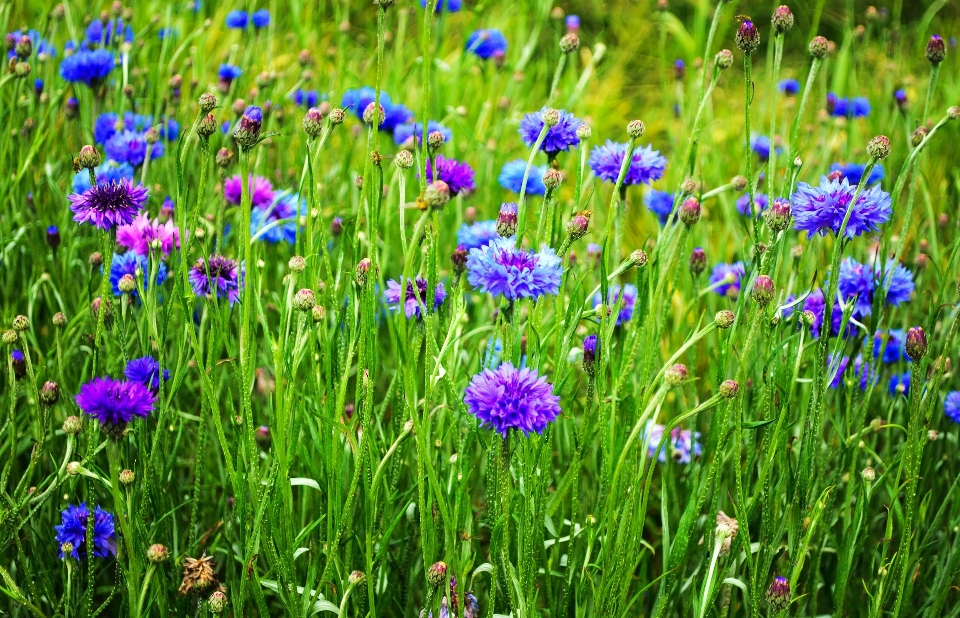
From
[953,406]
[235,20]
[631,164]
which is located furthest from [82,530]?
[235,20]

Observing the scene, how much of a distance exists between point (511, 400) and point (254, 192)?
947 mm

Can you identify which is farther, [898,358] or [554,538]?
[898,358]

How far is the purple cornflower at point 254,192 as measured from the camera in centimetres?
171

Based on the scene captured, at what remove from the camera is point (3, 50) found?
237 cm

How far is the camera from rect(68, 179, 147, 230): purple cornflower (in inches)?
49.6

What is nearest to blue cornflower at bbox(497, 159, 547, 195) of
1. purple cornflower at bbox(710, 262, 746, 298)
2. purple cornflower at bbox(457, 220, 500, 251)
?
purple cornflower at bbox(457, 220, 500, 251)

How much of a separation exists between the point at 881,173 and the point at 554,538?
4.28 ft

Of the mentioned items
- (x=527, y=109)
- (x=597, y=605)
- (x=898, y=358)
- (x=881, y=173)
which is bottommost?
(x=597, y=605)

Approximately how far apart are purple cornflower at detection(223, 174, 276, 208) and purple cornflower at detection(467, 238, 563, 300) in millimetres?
786

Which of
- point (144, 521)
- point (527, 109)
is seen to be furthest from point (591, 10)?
point (144, 521)

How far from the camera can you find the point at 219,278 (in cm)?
139

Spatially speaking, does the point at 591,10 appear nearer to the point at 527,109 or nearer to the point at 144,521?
the point at 527,109

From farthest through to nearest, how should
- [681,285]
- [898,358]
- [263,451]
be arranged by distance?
[681,285] < [898,358] < [263,451]

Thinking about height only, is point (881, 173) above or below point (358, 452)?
above
